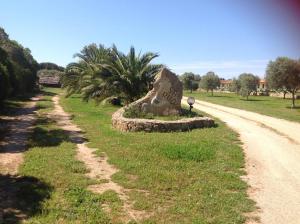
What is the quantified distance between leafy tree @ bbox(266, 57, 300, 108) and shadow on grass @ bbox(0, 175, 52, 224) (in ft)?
113

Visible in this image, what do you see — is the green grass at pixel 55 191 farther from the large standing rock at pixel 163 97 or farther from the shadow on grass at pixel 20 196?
the large standing rock at pixel 163 97

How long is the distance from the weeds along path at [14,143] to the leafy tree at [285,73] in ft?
90.5

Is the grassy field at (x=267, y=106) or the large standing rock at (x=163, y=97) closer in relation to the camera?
the large standing rock at (x=163, y=97)

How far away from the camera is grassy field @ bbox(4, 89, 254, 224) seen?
669cm

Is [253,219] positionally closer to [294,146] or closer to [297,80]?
[294,146]

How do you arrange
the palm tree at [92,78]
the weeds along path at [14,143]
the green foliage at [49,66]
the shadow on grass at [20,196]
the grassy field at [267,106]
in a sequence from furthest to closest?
1. the green foliage at [49,66]
2. the palm tree at [92,78]
3. the grassy field at [267,106]
4. the weeds along path at [14,143]
5. the shadow on grass at [20,196]

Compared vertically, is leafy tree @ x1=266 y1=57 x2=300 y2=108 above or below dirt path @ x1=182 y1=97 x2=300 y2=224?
above

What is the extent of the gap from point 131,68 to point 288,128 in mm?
10713

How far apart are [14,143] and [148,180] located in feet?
20.8

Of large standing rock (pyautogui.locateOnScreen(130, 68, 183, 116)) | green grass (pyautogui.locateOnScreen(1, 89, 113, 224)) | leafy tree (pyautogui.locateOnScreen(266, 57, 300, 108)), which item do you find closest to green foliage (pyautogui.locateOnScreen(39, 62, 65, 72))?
leafy tree (pyautogui.locateOnScreen(266, 57, 300, 108))

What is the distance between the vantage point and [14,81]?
32812 mm

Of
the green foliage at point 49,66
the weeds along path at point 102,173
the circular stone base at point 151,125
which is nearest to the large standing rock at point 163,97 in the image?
the circular stone base at point 151,125

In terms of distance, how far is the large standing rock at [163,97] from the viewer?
62.3ft

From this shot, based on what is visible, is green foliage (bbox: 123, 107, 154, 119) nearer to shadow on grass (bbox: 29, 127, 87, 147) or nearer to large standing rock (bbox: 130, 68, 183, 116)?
large standing rock (bbox: 130, 68, 183, 116)
